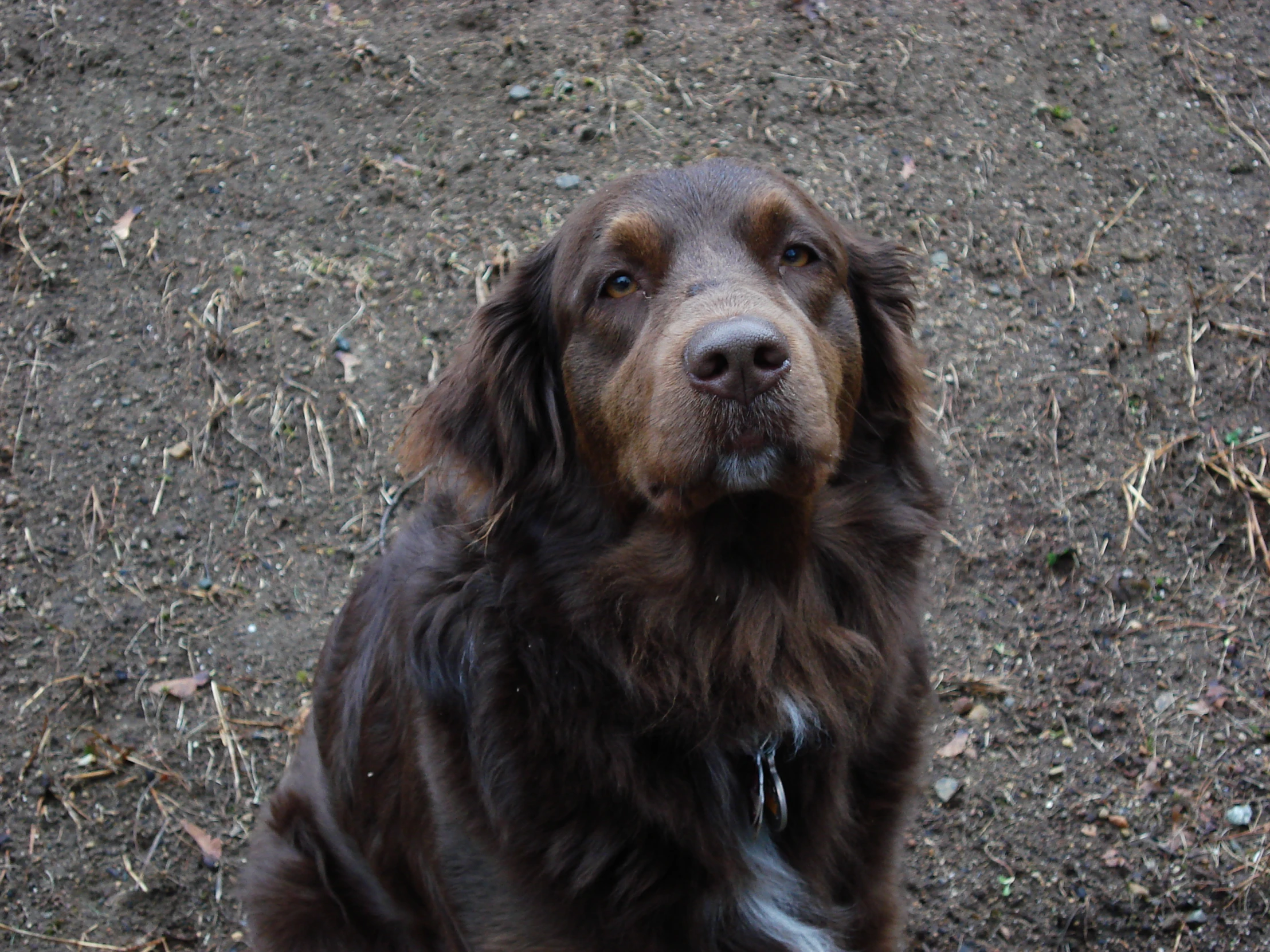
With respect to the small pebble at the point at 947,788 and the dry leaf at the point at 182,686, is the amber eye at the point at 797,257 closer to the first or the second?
the small pebble at the point at 947,788

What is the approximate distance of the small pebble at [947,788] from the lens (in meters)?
3.97

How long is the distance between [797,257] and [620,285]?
491 mm

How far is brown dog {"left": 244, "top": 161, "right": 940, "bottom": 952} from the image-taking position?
2674mm

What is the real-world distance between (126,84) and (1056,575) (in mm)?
5415

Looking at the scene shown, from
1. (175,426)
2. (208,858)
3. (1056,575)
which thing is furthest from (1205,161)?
(208,858)

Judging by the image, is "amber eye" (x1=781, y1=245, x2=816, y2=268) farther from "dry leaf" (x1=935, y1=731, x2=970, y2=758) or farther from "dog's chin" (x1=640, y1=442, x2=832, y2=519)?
"dry leaf" (x1=935, y1=731, x2=970, y2=758)

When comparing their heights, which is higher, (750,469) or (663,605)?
(750,469)

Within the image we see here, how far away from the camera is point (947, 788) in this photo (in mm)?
3992

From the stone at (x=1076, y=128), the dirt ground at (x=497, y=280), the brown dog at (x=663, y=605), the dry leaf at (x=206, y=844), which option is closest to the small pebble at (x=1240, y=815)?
the dirt ground at (x=497, y=280)

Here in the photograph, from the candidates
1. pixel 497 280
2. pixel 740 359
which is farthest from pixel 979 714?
pixel 497 280

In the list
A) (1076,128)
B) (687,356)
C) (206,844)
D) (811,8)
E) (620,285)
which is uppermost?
(687,356)

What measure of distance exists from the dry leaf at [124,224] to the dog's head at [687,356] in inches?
125

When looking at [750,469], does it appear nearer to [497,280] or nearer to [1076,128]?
[497,280]

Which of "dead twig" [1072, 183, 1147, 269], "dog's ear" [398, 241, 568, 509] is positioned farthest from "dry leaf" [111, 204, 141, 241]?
"dead twig" [1072, 183, 1147, 269]
